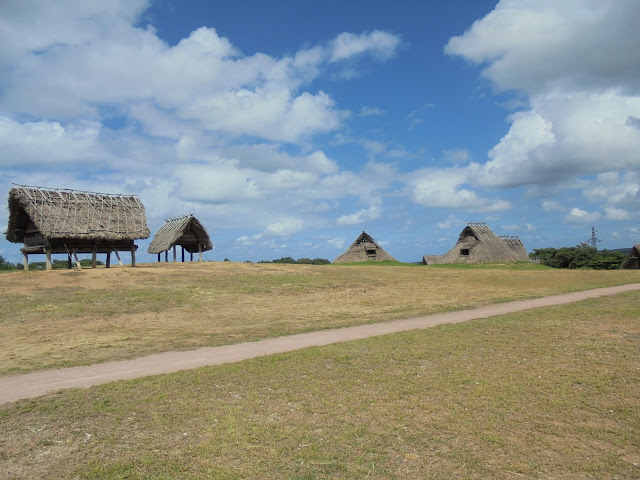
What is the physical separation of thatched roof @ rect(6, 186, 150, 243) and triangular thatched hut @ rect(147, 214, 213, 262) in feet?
18.4

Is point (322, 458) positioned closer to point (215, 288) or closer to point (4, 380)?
point (4, 380)

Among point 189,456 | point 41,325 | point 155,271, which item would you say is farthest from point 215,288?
point 189,456

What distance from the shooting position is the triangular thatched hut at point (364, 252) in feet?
168

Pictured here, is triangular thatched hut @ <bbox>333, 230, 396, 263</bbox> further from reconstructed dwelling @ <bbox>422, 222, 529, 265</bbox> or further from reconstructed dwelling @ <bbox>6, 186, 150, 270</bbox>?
reconstructed dwelling @ <bbox>6, 186, 150, 270</bbox>

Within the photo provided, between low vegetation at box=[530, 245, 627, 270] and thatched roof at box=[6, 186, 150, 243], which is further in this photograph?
low vegetation at box=[530, 245, 627, 270]

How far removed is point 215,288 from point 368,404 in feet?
51.8

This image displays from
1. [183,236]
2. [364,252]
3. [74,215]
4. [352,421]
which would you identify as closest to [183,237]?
[183,236]

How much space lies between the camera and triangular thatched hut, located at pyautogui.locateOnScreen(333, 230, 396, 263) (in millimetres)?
51250

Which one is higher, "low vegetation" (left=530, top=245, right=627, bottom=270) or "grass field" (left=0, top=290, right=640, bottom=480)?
"low vegetation" (left=530, top=245, right=627, bottom=270)

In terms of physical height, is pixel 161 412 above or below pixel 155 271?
below

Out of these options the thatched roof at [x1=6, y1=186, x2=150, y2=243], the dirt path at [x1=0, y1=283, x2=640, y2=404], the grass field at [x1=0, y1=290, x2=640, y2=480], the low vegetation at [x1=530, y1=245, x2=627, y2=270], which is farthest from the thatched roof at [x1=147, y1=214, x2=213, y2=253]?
the low vegetation at [x1=530, y1=245, x2=627, y2=270]

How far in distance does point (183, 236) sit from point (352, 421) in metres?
31.1

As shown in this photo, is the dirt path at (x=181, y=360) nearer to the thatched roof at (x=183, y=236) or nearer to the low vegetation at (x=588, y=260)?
the thatched roof at (x=183, y=236)

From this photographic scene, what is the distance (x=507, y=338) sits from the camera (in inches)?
424
